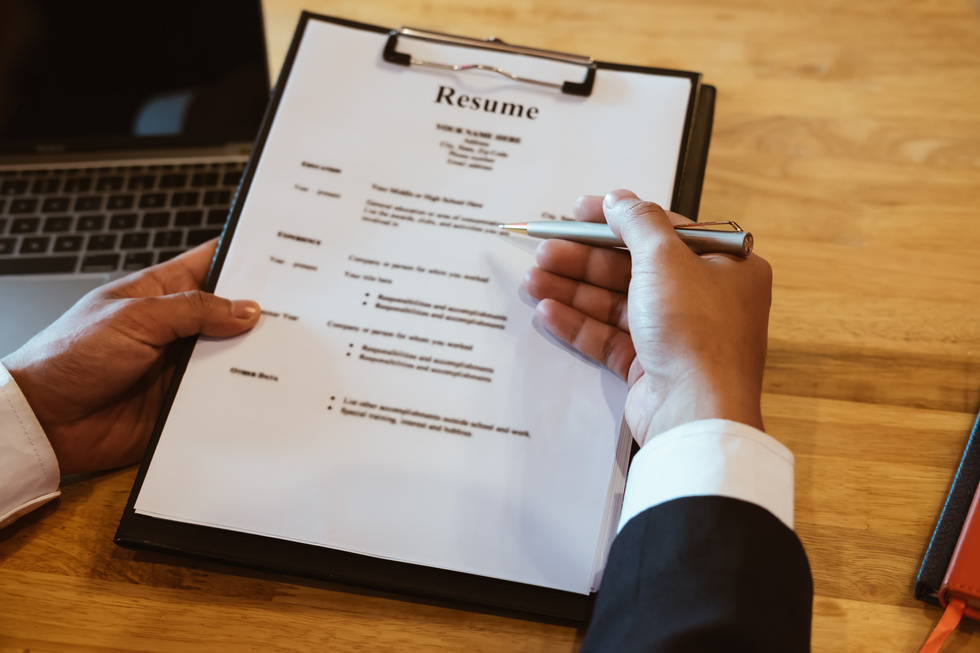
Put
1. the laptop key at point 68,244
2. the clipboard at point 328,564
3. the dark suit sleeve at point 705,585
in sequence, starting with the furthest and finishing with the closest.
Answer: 1. the laptop key at point 68,244
2. the clipboard at point 328,564
3. the dark suit sleeve at point 705,585

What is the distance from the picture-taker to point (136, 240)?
73 centimetres

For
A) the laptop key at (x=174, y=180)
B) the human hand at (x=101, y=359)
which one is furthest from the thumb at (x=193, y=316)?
the laptop key at (x=174, y=180)

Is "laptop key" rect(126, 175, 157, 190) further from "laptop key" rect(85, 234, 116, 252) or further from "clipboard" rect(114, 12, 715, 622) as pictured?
"clipboard" rect(114, 12, 715, 622)

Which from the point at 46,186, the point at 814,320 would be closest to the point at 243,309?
the point at 46,186

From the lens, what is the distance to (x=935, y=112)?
81cm

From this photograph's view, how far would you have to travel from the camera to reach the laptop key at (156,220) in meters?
0.74

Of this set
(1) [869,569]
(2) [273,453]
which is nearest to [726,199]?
(1) [869,569]

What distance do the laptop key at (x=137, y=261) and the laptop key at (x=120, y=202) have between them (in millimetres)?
65

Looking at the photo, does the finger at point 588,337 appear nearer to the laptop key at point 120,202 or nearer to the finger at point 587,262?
the finger at point 587,262

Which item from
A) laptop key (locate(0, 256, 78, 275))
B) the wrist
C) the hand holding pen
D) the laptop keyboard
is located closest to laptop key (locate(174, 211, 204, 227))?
the laptop keyboard

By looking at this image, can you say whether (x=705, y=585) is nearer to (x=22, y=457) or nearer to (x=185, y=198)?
(x=22, y=457)

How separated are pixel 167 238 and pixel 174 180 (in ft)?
0.26

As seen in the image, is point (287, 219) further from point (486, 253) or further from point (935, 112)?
point (935, 112)

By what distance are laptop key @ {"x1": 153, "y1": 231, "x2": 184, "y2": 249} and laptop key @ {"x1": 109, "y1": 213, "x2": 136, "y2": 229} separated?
33 millimetres
